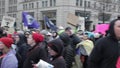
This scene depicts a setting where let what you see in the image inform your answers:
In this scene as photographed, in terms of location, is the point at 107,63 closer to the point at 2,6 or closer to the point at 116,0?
the point at 116,0

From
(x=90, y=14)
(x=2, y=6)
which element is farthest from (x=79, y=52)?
(x=2, y=6)

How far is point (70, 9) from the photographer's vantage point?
68125 mm

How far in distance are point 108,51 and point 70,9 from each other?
207ft

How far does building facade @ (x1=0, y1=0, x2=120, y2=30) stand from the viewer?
68.4 m

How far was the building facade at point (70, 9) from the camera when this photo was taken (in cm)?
6838

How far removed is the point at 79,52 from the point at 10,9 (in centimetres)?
8304

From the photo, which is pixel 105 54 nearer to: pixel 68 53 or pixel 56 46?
pixel 56 46

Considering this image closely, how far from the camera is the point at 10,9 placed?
89.9m

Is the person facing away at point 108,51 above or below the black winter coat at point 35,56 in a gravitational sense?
above

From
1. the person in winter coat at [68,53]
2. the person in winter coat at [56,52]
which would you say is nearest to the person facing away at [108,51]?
the person in winter coat at [56,52]

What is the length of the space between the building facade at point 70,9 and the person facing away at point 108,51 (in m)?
58.7

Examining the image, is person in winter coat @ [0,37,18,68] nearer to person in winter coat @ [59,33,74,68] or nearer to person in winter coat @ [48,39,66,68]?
person in winter coat @ [48,39,66,68]

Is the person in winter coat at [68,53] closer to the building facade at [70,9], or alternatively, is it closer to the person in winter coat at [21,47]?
the person in winter coat at [21,47]

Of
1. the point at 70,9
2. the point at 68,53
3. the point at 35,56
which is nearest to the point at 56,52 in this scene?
the point at 35,56
